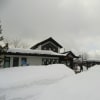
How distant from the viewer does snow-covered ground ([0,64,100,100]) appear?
4.65 metres

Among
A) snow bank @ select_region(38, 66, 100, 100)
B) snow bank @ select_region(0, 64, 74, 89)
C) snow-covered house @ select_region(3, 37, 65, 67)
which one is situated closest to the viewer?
snow bank @ select_region(38, 66, 100, 100)

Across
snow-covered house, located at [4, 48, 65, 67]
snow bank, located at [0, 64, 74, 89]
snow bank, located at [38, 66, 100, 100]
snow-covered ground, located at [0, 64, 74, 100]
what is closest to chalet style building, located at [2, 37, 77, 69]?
snow-covered house, located at [4, 48, 65, 67]

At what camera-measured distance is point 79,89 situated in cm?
478

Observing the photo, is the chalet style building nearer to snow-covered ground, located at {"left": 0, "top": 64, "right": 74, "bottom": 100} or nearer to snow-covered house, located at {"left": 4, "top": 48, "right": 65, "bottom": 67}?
snow-covered house, located at {"left": 4, "top": 48, "right": 65, "bottom": 67}

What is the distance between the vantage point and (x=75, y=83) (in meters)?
5.24

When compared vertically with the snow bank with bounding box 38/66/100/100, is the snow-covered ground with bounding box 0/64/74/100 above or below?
below

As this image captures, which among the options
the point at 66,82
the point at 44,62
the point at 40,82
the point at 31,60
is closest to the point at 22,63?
the point at 31,60

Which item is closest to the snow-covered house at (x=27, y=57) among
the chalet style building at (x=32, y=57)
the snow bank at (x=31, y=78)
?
the chalet style building at (x=32, y=57)

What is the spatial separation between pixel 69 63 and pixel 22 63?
28.4 feet

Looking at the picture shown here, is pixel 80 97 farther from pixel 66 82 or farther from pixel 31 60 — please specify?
pixel 31 60

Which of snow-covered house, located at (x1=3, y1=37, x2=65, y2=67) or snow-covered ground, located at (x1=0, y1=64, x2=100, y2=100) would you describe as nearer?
snow-covered ground, located at (x1=0, y1=64, x2=100, y2=100)

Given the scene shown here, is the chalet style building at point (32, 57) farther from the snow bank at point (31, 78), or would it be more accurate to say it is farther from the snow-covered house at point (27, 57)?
the snow bank at point (31, 78)

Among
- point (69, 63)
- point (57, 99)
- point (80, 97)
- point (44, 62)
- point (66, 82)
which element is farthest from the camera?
point (69, 63)

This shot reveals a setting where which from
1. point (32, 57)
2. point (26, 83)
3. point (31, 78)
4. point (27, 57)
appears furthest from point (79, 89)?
point (32, 57)
